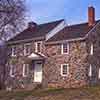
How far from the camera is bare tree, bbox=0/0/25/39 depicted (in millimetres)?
27672

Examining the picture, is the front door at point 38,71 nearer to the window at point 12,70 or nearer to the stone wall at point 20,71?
the stone wall at point 20,71

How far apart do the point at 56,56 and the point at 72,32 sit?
3.74 metres

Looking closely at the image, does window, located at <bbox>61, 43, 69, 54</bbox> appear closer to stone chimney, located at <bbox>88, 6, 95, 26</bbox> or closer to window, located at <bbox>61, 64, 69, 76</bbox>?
window, located at <bbox>61, 64, 69, 76</bbox>

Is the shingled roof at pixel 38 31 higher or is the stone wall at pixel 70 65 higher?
the shingled roof at pixel 38 31

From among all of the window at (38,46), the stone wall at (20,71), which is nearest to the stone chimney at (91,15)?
the stone wall at (20,71)

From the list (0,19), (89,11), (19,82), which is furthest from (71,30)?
(0,19)

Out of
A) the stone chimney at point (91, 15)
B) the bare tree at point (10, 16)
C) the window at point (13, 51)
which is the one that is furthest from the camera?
the window at point (13, 51)

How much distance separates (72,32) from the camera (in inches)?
1502

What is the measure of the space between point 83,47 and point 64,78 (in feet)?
14.1

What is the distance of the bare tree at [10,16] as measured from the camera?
27.7 meters

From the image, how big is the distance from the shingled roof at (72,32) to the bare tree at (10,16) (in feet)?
28.3

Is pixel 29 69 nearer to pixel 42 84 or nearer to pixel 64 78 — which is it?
pixel 42 84

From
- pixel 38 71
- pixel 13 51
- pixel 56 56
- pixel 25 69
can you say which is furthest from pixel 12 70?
pixel 56 56

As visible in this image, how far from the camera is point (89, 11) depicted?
37.4 meters
